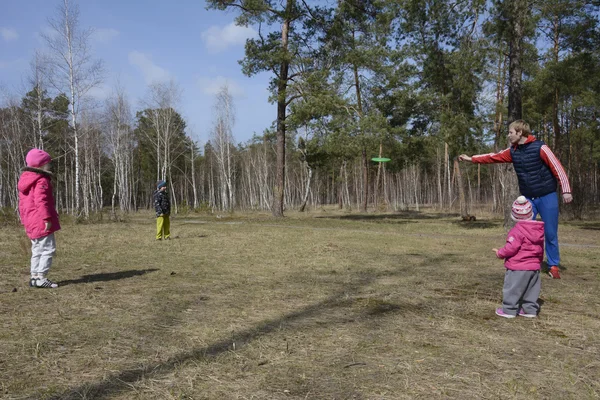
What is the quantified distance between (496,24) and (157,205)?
11.3m

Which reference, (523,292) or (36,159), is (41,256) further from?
(523,292)

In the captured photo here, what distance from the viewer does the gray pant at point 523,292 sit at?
4113 millimetres

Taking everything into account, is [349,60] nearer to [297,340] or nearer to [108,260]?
[108,260]

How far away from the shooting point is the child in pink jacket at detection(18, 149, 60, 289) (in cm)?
546

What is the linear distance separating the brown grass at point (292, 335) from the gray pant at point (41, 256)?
10.5 inches

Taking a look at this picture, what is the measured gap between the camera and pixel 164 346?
125 inches

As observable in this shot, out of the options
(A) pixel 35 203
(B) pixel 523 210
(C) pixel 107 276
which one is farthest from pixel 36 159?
(B) pixel 523 210

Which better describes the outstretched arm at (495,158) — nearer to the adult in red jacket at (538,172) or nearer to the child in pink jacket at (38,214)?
the adult in red jacket at (538,172)

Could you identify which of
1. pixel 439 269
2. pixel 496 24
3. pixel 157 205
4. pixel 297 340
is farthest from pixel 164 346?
pixel 496 24

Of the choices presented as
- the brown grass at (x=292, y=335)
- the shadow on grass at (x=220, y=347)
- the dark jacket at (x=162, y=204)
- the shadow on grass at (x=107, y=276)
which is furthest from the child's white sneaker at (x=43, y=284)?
the dark jacket at (x=162, y=204)

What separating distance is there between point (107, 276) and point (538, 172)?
20.4ft

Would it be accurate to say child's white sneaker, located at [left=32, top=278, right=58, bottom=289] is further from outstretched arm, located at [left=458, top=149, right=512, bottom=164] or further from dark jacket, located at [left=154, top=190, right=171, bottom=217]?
dark jacket, located at [left=154, top=190, right=171, bottom=217]

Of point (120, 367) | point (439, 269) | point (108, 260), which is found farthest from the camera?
point (108, 260)

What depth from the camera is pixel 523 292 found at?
13.6 feet
